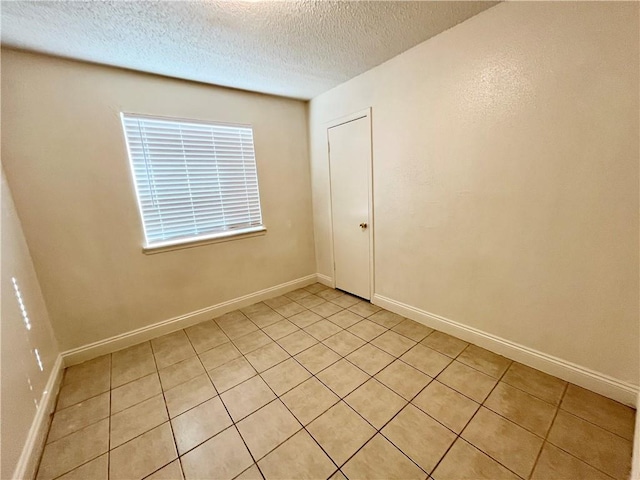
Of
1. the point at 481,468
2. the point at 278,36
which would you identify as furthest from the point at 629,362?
the point at 278,36

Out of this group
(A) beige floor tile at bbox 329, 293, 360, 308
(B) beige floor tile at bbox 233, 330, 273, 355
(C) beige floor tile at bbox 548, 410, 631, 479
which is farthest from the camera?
(A) beige floor tile at bbox 329, 293, 360, 308

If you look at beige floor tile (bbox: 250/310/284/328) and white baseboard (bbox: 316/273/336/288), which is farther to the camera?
white baseboard (bbox: 316/273/336/288)

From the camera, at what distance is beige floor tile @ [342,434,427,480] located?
1209mm

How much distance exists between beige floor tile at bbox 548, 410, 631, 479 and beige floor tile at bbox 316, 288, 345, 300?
2138 mm

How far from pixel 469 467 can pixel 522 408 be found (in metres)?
0.58

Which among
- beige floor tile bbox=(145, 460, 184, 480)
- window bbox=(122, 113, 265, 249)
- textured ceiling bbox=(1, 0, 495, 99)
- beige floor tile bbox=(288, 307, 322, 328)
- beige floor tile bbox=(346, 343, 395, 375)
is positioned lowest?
beige floor tile bbox=(288, 307, 322, 328)

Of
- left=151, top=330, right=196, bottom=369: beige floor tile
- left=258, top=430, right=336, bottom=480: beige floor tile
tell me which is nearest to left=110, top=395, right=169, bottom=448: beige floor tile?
left=151, top=330, right=196, bottom=369: beige floor tile

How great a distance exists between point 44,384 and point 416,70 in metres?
3.61

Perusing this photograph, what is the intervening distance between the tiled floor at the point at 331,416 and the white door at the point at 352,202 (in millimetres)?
922

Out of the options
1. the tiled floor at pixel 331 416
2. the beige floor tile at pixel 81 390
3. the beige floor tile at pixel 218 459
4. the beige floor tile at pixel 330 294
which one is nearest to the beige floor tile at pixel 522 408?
the tiled floor at pixel 331 416

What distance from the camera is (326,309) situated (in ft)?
9.50

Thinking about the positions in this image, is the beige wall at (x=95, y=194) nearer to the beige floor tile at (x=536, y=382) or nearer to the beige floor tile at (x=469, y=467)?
the beige floor tile at (x=469, y=467)

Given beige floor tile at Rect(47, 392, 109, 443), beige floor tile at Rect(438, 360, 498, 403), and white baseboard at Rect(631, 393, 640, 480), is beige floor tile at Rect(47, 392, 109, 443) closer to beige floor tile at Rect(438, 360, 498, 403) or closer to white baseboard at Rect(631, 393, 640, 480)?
beige floor tile at Rect(438, 360, 498, 403)

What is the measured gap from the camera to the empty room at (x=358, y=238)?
1.37 meters
